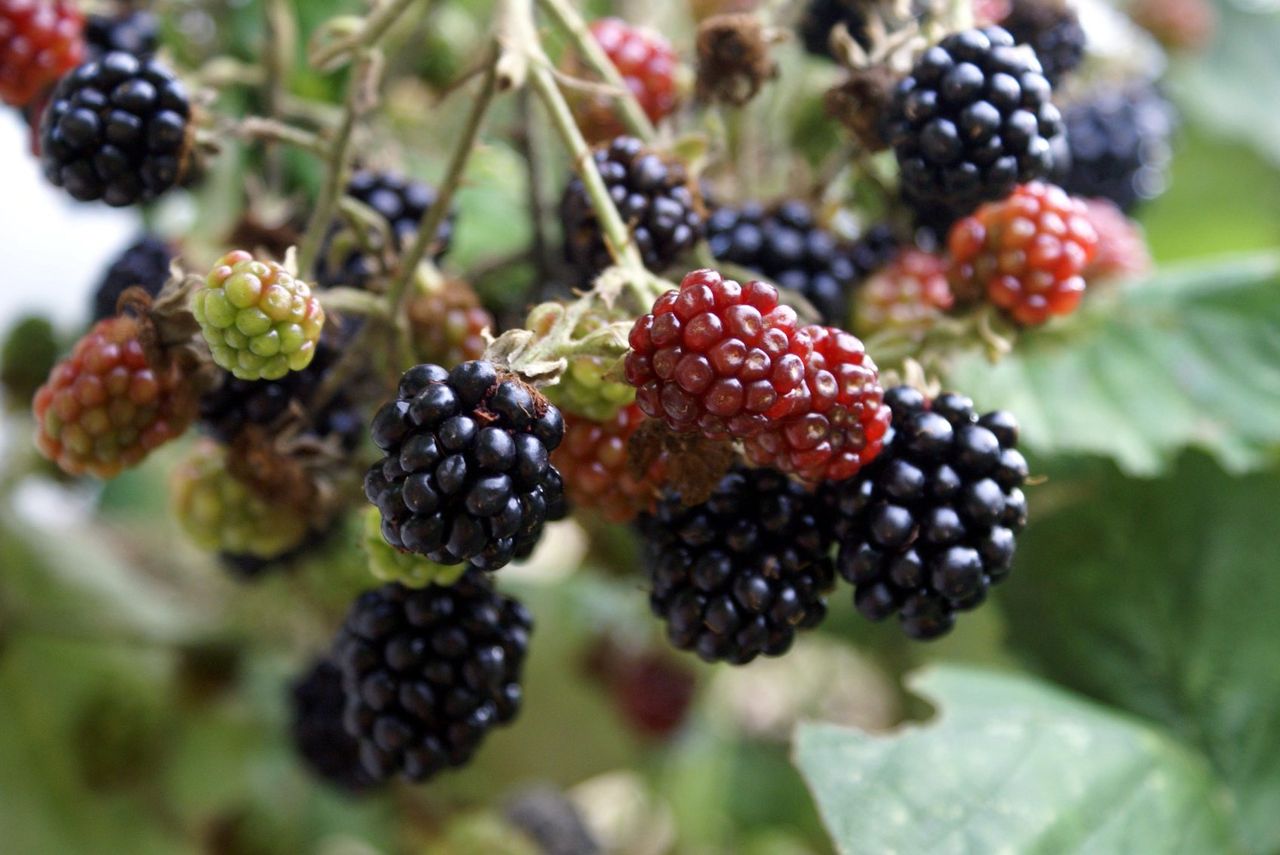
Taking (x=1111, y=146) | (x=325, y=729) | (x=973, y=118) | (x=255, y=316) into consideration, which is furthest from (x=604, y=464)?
(x=1111, y=146)

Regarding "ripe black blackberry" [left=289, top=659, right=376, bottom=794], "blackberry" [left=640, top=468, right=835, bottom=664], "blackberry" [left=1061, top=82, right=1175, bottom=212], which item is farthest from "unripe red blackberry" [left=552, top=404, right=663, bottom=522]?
"blackberry" [left=1061, top=82, right=1175, bottom=212]

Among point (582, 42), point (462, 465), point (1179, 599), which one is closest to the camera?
point (462, 465)

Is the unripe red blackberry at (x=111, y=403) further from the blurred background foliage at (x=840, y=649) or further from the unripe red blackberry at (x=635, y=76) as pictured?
the unripe red blackberry at (x=635, y=76)

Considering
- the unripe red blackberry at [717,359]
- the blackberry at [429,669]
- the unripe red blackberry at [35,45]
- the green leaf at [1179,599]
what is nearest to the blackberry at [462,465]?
the unripe red blackberry at [717,359]

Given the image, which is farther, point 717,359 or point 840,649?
point 840,649

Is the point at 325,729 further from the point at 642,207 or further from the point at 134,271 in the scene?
the point at 642,207

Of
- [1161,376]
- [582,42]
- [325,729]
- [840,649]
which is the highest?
[582,42]

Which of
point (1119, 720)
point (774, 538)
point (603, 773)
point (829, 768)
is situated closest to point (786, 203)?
point (774, 538)

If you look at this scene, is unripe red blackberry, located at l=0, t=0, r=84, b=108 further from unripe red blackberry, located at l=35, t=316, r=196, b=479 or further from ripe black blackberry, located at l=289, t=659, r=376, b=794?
ripe black blackberry, located at l=289, t=659, r=376, b=794
